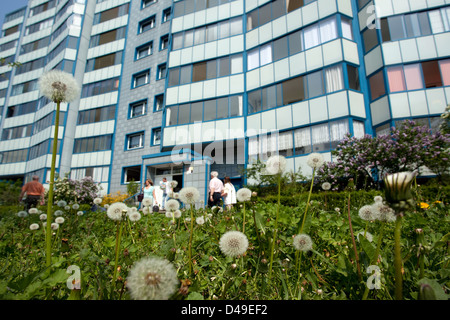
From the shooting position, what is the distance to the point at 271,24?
18.7 meters

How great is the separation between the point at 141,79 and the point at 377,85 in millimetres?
22353

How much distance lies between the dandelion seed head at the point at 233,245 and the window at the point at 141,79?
86.0ft

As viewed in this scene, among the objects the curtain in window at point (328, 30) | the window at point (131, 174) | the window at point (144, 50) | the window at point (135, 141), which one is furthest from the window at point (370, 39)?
the window at point (131, 174)

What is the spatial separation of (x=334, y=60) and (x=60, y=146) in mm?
28135

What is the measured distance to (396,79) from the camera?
1403cm

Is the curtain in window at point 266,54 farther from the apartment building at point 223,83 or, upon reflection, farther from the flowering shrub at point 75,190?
the flowering shrub at point 75,190

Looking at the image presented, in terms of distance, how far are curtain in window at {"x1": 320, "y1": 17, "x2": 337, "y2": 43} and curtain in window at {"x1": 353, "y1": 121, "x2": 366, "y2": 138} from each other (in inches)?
241

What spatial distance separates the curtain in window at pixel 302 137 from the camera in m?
15.4

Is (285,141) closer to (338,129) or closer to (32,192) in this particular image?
(338,129)

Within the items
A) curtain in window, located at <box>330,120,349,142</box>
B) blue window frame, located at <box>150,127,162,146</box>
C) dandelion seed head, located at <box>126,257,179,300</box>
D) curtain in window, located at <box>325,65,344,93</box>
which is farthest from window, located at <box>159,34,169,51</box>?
dandelion seed head, located at <box>126,257,179,300</box>

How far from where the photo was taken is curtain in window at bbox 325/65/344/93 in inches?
585

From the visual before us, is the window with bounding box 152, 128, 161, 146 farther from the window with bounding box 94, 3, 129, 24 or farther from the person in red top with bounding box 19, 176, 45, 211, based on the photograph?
the window with bounding box 94, 3, 129, 24
